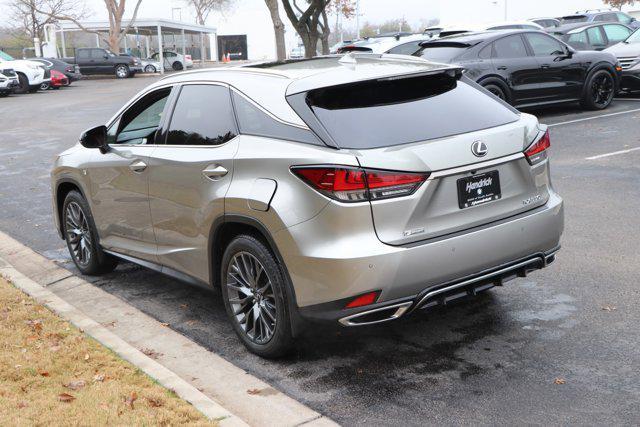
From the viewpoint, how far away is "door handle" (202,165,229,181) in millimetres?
5021

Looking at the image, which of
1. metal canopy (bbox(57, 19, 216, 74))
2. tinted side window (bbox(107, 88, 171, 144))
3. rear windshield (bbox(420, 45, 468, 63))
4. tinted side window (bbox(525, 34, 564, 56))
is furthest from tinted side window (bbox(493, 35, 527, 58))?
metal canopy (bbox(57, 19, 216, 74))

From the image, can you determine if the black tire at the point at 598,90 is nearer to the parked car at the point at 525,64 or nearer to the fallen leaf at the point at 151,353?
the parked car at the point at 525,64

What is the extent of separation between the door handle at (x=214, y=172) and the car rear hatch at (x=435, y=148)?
2.38 feet

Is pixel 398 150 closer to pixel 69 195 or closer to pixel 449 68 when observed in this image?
pixel 449 68

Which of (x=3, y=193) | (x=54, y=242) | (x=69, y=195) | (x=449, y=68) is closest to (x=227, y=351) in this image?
(x=449, y=68)

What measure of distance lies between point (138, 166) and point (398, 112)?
217 cm

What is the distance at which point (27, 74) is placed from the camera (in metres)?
35.2

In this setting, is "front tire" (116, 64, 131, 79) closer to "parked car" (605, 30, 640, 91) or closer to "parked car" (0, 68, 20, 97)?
"parked car" (0, 68, 20, 97)

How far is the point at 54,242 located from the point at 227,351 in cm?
411

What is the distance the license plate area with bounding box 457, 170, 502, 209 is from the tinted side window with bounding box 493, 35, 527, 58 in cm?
1085

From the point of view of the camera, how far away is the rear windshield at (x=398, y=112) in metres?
4.54

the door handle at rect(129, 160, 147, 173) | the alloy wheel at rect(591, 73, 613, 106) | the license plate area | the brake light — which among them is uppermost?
A: the license plate area

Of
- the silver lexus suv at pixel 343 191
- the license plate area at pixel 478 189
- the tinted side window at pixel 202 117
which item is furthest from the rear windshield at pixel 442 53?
the license plate area at pixel 478 189

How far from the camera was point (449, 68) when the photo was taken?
5.12 meters
